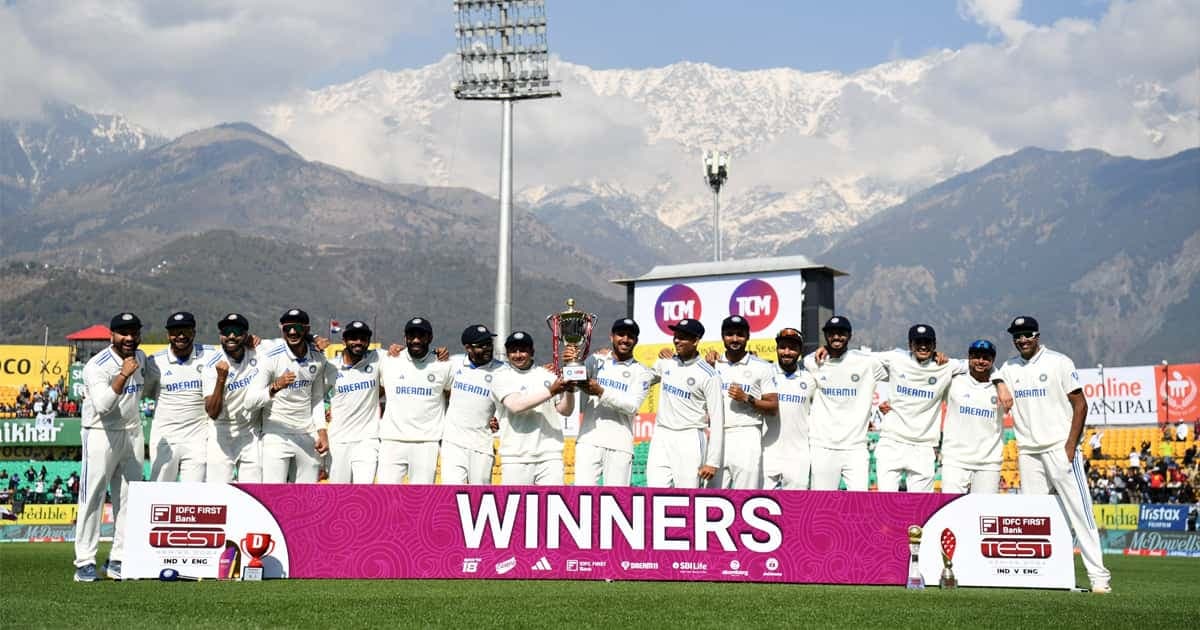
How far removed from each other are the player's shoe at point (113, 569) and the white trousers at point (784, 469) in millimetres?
6945

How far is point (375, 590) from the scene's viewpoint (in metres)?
11.9

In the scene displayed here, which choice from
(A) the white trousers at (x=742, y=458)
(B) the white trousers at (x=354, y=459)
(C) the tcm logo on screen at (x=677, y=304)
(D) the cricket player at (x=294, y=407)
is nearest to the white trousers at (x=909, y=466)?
A: (A) the white trousers at (x=742, y=458)

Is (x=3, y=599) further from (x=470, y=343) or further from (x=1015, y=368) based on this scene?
(x=1015, y=368)

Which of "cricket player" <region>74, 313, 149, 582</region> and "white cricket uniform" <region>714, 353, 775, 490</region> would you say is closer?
"cricket player" <region>74, 313, 149, 582</region>

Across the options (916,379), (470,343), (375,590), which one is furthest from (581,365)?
(916,379)

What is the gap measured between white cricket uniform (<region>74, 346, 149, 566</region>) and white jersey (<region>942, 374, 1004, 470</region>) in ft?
28.5

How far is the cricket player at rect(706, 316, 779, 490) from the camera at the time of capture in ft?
47.6

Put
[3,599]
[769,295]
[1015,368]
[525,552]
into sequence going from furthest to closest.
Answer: [769,295] < [1015,368] < [525,552] < [3,599]

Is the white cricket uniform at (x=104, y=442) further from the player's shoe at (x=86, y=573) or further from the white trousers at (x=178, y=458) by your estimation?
the white trousers at (x=178, y=458)

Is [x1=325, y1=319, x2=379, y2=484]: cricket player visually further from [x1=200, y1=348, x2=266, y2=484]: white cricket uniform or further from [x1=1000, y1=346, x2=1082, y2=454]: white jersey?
[x1=1000, y1=346, x2=1082, y2=454]: white jersey

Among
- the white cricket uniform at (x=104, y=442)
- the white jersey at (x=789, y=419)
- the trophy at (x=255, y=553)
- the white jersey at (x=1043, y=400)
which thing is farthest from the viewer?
the white jersey at (x=789, y=419)

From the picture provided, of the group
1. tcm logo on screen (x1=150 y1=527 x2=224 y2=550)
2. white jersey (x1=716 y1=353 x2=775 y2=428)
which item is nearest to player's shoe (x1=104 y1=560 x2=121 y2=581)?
tcm logo on screen (x1=150 y1=527 x2=224 y2=550)

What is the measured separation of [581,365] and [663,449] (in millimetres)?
1726

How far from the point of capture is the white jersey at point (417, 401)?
14.8 meters
